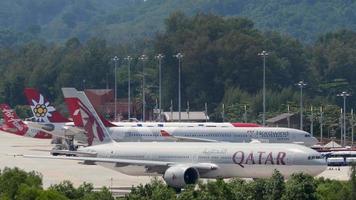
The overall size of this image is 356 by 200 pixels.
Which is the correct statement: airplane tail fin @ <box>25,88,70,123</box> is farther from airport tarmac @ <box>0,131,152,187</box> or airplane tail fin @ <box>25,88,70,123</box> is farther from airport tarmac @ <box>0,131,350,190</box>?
airport tarmac @ <box>0,131,350,190</box>

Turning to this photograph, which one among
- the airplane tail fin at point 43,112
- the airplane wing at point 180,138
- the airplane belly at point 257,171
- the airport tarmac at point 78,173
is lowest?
the airport tarmac at point 78,173

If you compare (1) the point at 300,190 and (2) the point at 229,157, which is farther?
(2) the point at 229,157

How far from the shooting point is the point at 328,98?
196m

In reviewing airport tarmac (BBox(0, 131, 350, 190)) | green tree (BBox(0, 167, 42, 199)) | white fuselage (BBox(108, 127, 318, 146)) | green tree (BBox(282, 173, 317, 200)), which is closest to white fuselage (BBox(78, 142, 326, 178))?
airport tarmac (BBox(0, 131, 350, 190))

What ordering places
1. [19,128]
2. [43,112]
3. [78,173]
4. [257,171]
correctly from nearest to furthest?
[257,171] → [78,173] → [43,112] → [19,128]

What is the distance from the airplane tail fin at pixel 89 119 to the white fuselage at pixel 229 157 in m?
5.68

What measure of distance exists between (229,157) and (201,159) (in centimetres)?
185

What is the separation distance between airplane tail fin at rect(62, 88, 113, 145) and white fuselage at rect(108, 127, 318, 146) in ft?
44.7

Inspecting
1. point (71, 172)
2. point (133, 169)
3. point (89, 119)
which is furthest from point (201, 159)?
point (71, 172)

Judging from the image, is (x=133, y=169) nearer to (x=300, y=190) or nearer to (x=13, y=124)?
(x=300, y=190)

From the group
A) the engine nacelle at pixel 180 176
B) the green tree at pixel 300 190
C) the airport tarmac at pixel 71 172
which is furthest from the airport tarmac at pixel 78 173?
the green tree at pixel 300 190

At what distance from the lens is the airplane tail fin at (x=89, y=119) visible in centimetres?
8225

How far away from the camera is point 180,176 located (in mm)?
71125

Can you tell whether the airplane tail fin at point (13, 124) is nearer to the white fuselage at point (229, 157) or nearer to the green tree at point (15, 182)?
the white fuselage at point (229, 157)
